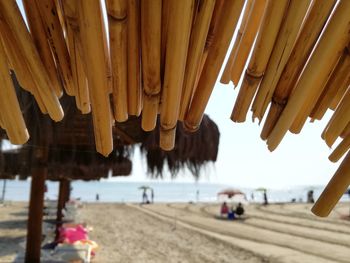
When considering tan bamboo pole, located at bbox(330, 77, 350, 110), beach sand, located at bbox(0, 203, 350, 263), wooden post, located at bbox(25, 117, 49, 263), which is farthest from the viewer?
beach sand, located at bbox(0, 203, 350, 263)

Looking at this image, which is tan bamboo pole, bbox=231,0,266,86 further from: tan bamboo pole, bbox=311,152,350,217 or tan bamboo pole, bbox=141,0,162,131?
tan bamboo pole, bbox=311,152,350,217

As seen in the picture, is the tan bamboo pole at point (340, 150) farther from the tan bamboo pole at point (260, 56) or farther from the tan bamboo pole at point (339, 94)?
the tan bamboo pole at point (260, 56)

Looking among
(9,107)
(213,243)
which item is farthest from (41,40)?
(213,243)

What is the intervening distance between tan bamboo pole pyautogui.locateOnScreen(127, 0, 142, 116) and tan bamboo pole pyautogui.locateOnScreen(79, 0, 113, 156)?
88 mm

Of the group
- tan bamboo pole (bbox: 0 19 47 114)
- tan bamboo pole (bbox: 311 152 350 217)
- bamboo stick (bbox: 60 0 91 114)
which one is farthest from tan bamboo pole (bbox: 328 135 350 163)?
tan bamboo pole (bbox: 0 19 47 114)

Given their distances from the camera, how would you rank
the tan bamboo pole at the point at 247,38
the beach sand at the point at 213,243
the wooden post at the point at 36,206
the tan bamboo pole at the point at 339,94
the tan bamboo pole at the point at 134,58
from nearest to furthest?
1. the tan bamboo pole at the point at 134,58
2. the tan bamboo pole at the point at 247,38
3. the tan bamboo pole at the point at 339,94
4. the wooden post at the point at 36,206
5. the beach sand at the point at 213,243

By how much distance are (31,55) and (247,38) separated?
1.89ft

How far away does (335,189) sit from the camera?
105 centimetres

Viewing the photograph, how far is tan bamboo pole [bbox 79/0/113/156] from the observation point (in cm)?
76

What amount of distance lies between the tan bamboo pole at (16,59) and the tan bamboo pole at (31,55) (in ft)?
0.12

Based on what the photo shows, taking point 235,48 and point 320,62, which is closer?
point 320,62

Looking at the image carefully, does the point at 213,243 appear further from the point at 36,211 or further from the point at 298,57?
the point at 298,57

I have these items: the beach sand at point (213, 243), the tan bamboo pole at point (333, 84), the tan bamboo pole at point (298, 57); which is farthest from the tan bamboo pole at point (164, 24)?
the beach sand at point (213, 243)

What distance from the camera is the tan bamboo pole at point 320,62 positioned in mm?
828
